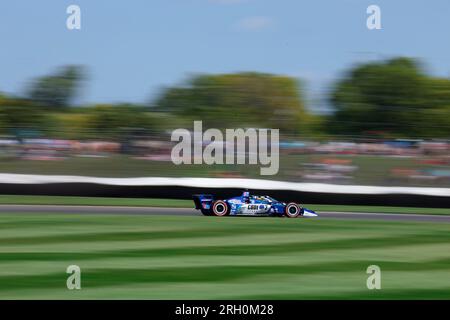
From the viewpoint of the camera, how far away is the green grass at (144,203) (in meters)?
18.0

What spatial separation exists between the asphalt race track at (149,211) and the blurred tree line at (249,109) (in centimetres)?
444

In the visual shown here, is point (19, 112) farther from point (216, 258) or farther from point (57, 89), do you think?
point (216, 258)

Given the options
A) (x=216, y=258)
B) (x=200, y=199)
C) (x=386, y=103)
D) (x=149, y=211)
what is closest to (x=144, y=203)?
(x=149, y=211)

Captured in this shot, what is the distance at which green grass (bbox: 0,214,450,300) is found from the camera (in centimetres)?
757

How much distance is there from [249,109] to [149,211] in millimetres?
13612

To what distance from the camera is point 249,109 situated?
29047 mm

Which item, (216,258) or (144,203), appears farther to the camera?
(144,203)

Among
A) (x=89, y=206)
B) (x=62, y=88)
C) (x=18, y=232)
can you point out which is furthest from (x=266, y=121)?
(x=18, y=232)

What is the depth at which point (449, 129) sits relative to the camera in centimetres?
2662

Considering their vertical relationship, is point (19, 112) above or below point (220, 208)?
above

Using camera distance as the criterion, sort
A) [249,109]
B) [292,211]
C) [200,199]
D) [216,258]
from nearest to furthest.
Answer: [216,258], [200,199], [292,211], [249,109]

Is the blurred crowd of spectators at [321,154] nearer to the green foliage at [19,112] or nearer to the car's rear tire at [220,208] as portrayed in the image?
the car's rear tire at [220,208]

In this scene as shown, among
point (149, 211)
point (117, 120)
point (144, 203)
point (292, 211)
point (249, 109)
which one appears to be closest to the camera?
point (292, 211)
